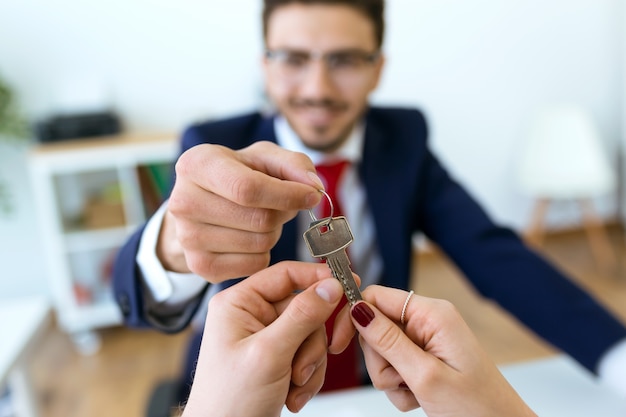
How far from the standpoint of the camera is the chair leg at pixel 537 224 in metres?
2.35

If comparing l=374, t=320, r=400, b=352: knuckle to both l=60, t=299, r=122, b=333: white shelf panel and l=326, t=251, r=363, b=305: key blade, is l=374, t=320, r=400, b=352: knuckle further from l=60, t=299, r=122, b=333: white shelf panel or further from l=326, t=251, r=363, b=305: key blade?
l=60, t=299, r=122, b=333: white shelf panel

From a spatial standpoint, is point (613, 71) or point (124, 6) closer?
point (124, 6)

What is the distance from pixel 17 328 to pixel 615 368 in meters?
0.92

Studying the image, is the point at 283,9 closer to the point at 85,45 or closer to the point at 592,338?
the point at 592,338

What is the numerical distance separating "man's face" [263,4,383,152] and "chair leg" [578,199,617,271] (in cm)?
186

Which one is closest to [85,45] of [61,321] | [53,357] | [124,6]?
[124,6]

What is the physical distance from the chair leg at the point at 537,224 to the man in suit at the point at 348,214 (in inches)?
63.7

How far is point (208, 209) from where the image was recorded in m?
0.42

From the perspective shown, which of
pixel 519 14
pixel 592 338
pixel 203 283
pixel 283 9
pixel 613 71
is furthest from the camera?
pixel 613 71

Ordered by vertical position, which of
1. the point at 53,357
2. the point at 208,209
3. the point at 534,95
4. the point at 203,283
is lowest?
the point at 53,357

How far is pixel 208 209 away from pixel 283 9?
500mm

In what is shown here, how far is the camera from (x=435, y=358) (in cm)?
36

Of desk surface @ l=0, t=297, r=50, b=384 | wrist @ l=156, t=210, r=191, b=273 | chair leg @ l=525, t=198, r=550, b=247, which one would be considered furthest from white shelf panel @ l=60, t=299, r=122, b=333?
chair leg @ l=525, t=198, r=550, b=247

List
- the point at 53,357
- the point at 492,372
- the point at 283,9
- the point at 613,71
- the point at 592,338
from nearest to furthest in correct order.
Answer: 1. the point at 492,372
2. the point at 592,338
3. the point at 283,9
4. the point at 53,357
5. the point at 613,71
